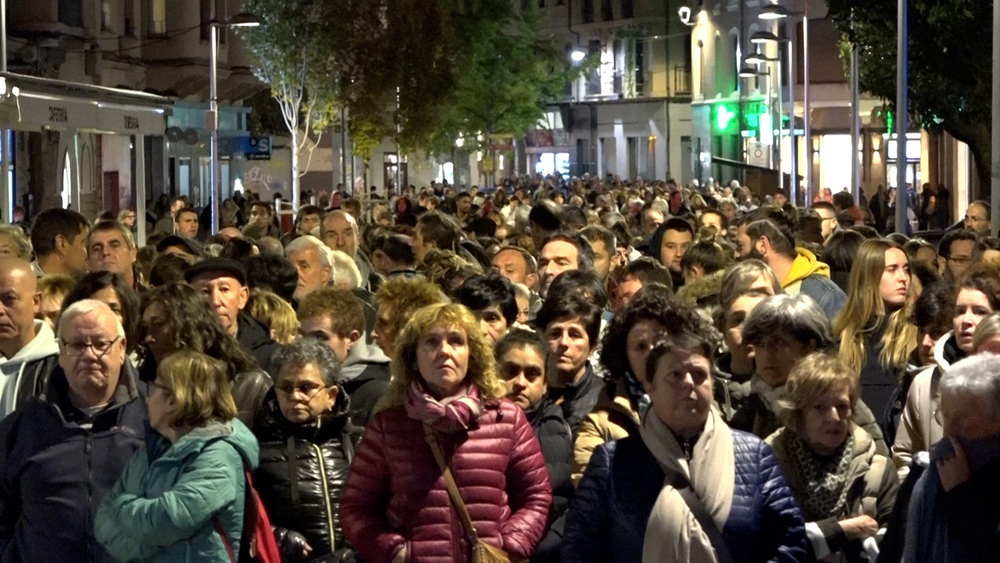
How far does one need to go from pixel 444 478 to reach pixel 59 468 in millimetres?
1424

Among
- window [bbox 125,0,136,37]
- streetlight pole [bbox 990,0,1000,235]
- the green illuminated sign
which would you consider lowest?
streetlight pole [bbox 990,0,1000,235]

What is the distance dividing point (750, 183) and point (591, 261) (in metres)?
35.0

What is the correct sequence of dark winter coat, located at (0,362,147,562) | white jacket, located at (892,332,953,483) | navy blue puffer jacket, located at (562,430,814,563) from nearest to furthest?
navy blue puffer jacket, located at (562,430,814,563)
dark winter coat, located at (0,362,147,562)
white jacket, located at (892,332,953,483)

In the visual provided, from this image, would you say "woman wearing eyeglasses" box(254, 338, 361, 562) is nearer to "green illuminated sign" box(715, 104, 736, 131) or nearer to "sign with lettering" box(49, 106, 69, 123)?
"sign with lettering" box(49, 106, 69, 123)

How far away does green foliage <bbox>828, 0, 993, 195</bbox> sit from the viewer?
2533cm

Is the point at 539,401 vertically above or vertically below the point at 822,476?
above

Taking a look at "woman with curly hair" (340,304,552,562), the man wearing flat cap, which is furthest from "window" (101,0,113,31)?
"woman with curly hair" (340,304,552,562)

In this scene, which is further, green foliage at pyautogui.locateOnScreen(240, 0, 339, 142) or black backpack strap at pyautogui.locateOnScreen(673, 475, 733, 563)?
green foliage at pyautogui.locateOnScreen(240, 0, 339, 142)

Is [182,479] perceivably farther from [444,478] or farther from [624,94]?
[624,94]

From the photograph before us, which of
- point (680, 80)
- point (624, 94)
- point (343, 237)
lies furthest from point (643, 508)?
point (624, 94)

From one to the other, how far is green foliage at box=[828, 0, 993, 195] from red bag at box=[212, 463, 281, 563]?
1975 centimetres

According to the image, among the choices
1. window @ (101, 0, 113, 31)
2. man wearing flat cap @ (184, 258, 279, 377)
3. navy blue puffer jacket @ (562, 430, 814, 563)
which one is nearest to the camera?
navy blue puffer jacket @ (562, 430, 814, 563)

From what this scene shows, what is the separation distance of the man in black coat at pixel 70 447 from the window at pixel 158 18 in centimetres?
4299

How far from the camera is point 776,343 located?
7137 mm
